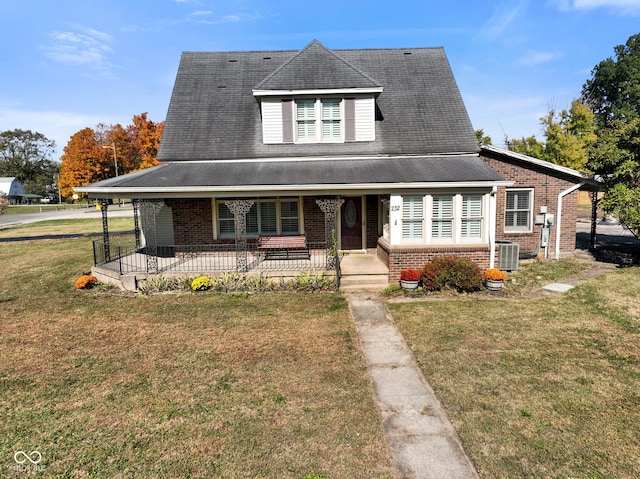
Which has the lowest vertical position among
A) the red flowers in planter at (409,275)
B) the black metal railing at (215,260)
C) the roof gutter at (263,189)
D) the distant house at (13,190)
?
the red flowers in planter at (409,275)

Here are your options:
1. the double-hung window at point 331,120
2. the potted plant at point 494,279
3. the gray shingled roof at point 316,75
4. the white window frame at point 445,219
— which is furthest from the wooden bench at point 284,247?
the potted plant at point 494,279

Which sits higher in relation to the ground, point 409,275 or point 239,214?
point 239,214

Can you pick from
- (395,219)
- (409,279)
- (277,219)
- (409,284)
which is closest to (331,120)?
(277,219)

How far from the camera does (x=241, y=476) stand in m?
4.19

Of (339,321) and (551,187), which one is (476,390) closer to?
(339,321)

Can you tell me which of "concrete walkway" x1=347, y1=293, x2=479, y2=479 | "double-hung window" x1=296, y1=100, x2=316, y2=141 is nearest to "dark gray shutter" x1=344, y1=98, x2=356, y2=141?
"double-hung window" x1=296, y1=100, x2=316, y2=141

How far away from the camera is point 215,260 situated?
1376cm

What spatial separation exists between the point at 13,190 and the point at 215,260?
97.8 meters

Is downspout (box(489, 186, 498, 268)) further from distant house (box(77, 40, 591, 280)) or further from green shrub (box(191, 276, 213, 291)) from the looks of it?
green shrub (box(191, 276, 213, 291))

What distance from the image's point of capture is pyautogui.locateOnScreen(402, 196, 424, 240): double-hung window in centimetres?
1171

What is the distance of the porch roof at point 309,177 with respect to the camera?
11414 mm

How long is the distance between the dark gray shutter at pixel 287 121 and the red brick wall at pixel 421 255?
5875 mm

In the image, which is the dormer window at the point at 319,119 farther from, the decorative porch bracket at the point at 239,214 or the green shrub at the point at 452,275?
the green shrub at the point at 452,275

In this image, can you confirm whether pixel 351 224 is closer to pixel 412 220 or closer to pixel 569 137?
pixel 412 220
